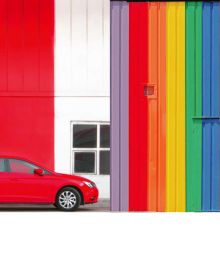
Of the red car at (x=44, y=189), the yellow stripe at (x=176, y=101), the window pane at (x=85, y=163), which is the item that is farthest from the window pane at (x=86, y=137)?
the yellow stripe at (x=176, y=101)

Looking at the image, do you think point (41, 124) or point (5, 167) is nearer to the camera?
point (5, 167)

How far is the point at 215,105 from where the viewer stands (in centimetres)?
1750

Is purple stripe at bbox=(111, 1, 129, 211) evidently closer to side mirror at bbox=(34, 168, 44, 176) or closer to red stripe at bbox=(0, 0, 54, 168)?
side mirror at bbox=(34, 168, 44, 176)

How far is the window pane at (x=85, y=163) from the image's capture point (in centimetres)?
2266

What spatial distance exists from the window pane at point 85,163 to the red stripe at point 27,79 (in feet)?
2.77

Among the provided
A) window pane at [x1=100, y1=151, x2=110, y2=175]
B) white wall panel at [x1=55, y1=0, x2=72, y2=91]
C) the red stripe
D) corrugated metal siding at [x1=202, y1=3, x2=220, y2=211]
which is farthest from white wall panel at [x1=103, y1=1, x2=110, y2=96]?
corrugated metal siding at [x1=202, y1=3, x2=220, y2=211]

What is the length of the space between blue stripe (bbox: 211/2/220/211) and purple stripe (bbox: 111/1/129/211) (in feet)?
7.11

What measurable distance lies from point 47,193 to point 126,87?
10.8 feet

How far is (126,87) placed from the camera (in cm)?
1756

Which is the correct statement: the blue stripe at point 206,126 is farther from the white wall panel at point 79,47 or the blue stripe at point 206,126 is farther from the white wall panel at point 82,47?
the white wall panel at point 79,47

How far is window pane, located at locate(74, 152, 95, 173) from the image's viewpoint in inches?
892

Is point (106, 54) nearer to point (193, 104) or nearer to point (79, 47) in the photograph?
point (79, 47)
